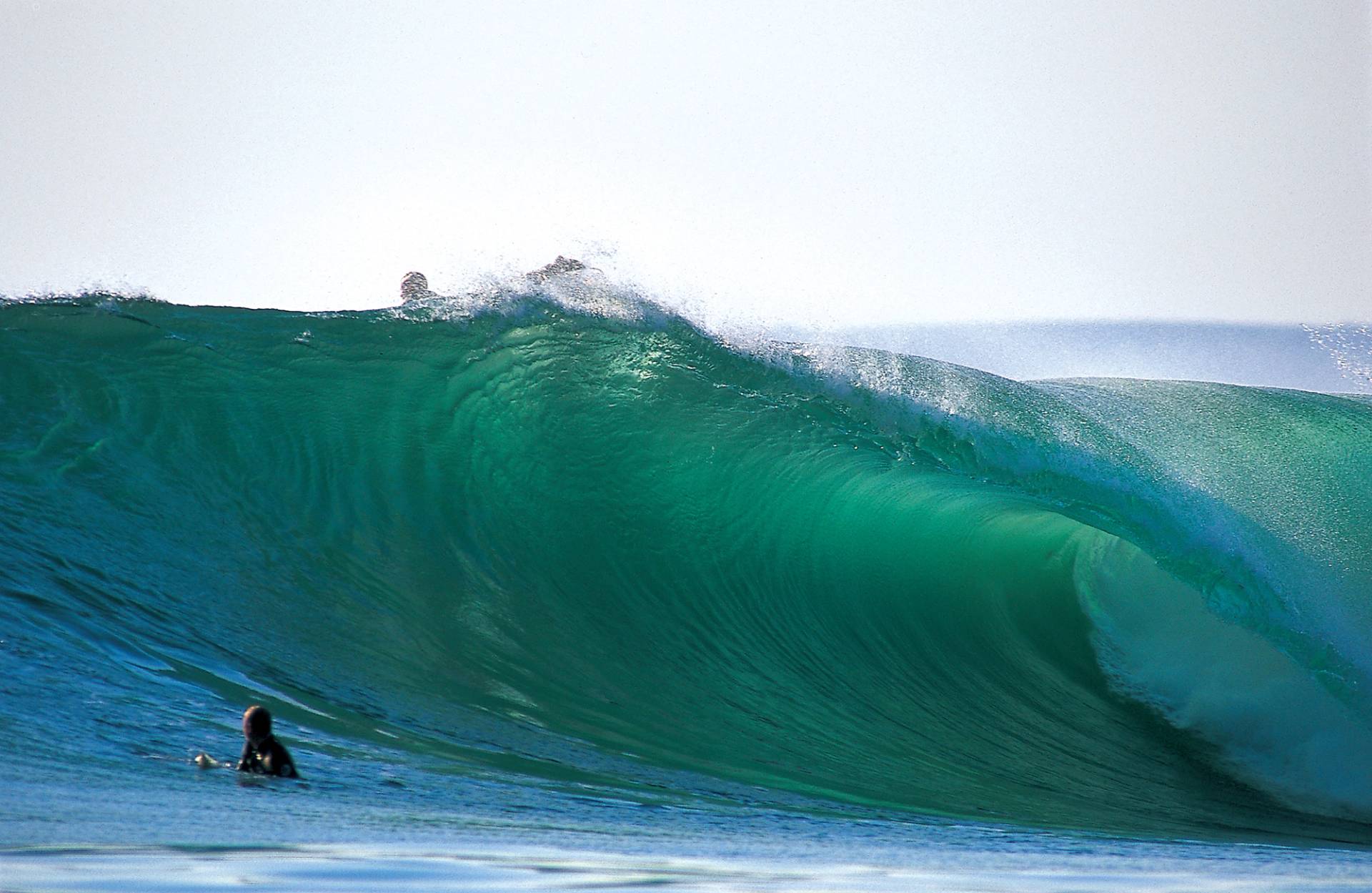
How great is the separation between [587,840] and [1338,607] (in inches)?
186

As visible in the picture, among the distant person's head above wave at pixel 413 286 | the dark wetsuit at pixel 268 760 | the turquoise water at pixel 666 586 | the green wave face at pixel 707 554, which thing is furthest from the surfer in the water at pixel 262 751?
the distant person's head above wave at pixel 413 286

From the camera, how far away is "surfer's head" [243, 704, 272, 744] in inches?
121

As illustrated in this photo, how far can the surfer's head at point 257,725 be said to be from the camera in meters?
3.07

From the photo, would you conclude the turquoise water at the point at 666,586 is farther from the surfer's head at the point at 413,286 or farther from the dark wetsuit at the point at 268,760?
the surfer's head at the point at 413,286

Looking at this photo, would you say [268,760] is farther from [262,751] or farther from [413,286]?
[413,286]

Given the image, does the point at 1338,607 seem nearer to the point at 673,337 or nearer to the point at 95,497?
the point at 673,337

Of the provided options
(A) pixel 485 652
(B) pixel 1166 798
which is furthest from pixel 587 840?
(B) pixel 1166 798

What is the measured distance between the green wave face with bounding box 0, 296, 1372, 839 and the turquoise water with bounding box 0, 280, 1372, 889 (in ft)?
0.07

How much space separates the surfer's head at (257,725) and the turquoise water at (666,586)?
157mm

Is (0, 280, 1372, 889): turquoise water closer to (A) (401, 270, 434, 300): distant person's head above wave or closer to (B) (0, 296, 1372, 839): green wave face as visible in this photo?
(B) (0, 296, 1372, 839): green wave face

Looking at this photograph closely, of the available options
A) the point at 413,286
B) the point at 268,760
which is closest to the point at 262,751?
the point at 268,760

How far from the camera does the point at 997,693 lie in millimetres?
6016

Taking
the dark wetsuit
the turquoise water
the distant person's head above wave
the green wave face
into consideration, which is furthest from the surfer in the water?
the distant person's head above wave

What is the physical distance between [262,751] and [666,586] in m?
2.76
